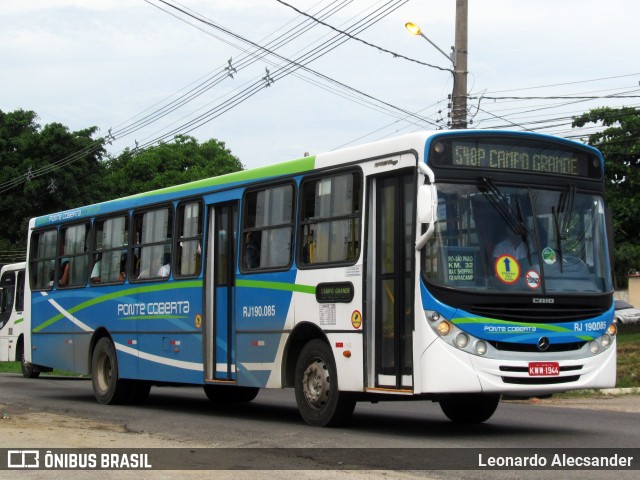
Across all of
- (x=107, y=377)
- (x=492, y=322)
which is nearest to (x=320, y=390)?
(x=492, y=322)

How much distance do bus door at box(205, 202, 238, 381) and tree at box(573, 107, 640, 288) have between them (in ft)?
85.8

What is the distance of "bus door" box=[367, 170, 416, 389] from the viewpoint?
12.0 metres

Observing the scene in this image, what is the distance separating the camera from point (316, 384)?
523 inches

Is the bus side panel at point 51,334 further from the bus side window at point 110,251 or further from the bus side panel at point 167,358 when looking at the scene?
the bus side panel at point 167,358

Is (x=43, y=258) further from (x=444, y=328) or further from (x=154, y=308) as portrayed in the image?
(x=444, y=328)

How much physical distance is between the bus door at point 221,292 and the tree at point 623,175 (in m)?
26.1

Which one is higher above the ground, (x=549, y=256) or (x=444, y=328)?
(x=549, y=256)

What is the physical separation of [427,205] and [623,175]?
30.9 m

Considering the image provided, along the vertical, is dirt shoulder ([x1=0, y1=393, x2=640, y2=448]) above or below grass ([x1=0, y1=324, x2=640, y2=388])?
below

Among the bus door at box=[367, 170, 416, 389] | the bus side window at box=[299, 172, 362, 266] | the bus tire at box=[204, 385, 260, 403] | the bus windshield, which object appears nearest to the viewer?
the bus windshield

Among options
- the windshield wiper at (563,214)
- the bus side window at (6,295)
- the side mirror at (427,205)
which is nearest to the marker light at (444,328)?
the side mirror at (427,205)

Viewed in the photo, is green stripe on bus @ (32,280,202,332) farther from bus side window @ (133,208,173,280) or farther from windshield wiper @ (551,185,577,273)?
windshield wiper @ (551,185,577,273)

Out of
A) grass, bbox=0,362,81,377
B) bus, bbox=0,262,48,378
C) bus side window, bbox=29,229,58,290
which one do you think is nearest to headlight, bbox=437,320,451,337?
bus side window, bbox=29,229,58,290

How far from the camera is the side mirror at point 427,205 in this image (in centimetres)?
1137
